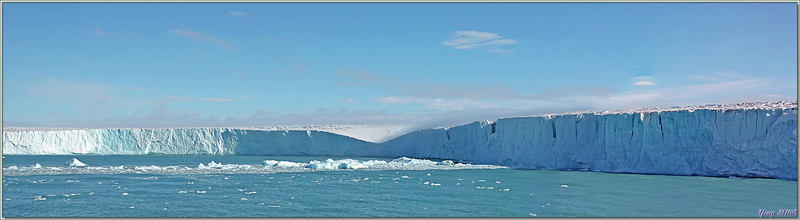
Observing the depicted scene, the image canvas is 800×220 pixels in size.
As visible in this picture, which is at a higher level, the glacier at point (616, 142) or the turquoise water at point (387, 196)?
the glacier at point (616, 142)

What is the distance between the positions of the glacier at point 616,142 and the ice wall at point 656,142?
0.8 inches

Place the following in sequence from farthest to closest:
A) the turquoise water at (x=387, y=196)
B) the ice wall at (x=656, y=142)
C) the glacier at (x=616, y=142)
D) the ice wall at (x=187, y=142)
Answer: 1. the ice wall at (x=187, y=142)
2. the glacier at (x=616, y=142)
3. the ice wall at (x=656, y=142)
4. the turquoise water at (x=387, y=196)

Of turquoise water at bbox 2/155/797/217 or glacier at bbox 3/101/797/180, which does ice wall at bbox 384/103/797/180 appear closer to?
glacier at bbox 3/101/797/180

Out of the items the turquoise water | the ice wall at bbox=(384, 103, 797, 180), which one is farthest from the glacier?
the turquoise water

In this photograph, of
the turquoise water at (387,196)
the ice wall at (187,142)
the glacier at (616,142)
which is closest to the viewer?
the turquoise water at (387,196)

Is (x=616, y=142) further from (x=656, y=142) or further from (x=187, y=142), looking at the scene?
(x=187, y=142)

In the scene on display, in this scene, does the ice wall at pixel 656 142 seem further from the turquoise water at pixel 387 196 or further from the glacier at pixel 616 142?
the turquoise water at pixel 387 196

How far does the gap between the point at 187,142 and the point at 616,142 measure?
2202 centimetres

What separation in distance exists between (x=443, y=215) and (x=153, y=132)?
24988 millimetres

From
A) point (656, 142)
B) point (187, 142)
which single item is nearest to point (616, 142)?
point (656, 142)

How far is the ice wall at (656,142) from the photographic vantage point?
39.1 ft

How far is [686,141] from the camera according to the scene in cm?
1341

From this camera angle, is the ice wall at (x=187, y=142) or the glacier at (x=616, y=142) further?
the ice wall at (x=187, y=142)

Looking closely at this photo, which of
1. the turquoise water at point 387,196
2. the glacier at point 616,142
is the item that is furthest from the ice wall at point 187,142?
the turquoise water at point 387,196
